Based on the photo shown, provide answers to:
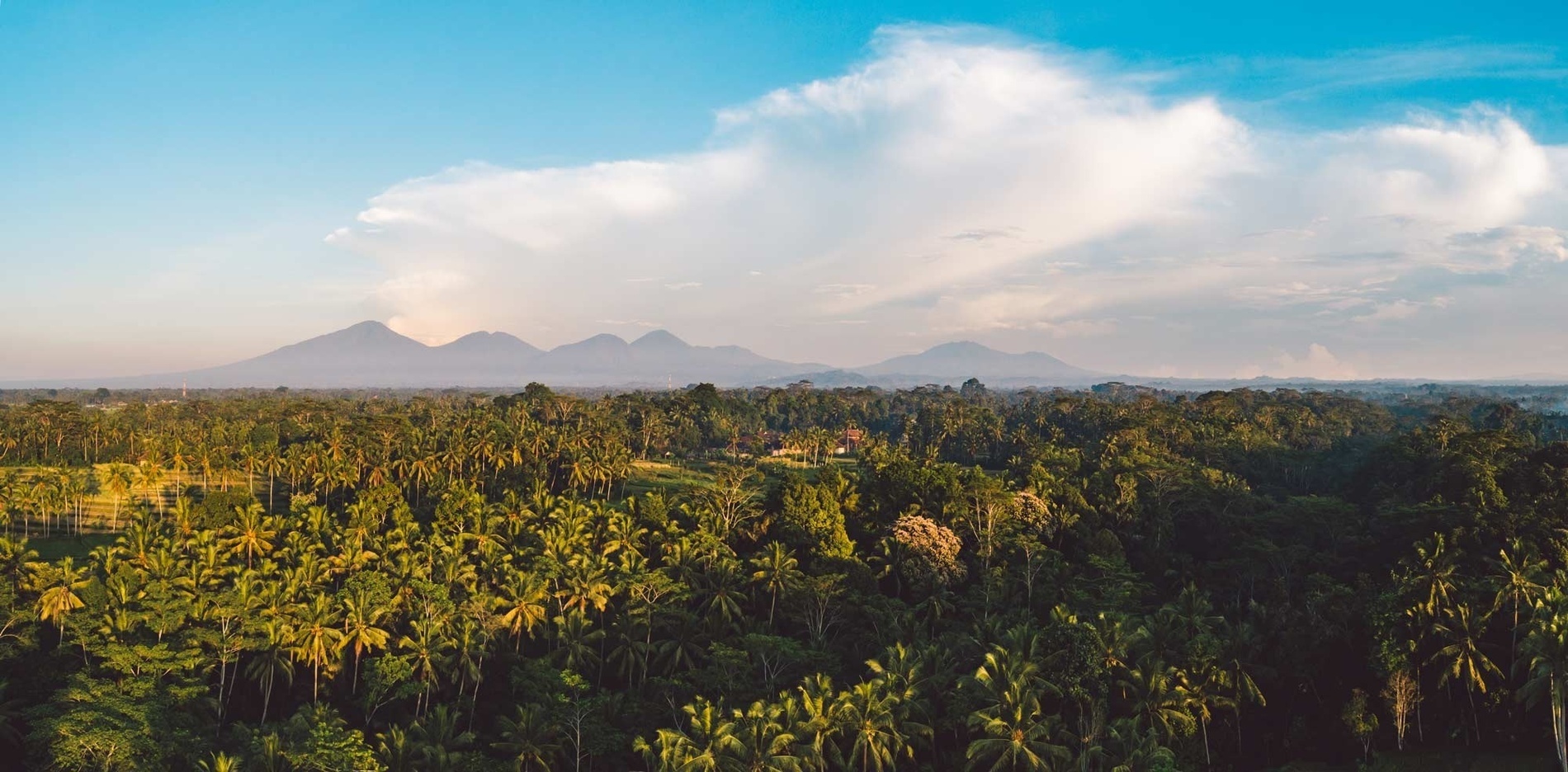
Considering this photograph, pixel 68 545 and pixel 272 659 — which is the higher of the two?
pixel 68 545

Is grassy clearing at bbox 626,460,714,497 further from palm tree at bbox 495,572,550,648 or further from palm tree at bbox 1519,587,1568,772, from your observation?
palm tree at bbox 1519,587,1568,772

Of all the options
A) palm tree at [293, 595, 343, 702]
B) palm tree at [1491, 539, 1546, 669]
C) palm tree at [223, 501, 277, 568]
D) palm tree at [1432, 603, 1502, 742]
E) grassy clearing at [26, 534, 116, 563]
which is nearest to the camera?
palm tree at [1432, 603, 1502, 742]

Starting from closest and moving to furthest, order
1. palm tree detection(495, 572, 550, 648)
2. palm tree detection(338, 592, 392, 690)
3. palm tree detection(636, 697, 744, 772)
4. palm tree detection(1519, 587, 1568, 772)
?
palm tree detection(636, 697, 744, 772), palm tree detection(1519, 587, 1568, 772), palm tree detection(338, 592, 392, 690), palm tree detection(495, 572, 550, 648)

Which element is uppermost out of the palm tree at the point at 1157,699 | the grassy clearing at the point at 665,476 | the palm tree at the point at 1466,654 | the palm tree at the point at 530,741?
the grassy clearing at the point at 665,476

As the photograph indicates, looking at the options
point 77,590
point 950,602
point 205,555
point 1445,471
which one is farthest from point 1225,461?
point 77,590

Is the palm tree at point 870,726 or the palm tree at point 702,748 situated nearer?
the palm tree at point 702,748

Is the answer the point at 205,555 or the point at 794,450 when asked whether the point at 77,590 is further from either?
the point at 794,450

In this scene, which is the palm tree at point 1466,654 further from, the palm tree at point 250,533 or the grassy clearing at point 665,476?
the palm tree at point 250,533

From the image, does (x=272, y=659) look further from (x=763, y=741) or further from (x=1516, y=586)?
(x=1516, y=586)

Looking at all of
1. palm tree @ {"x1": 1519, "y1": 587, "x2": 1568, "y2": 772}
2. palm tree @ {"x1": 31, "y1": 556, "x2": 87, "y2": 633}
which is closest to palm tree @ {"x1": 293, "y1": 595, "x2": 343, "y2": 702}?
palm tree @ {"x1": 31, "y1": 556, "x2": 87, "y2": 633}

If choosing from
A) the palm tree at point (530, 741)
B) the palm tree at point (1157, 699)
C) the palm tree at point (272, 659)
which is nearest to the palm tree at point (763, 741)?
the palm tree at point (530, 741)

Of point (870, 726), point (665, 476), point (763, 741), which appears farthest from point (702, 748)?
point (665, 476)

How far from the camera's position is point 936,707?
114ft

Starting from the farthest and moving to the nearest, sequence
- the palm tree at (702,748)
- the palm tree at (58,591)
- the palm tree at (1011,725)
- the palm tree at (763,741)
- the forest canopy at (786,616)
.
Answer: the palm tree at (58,591) < the forest canopy at (786,616) < the palm tree at (1011,725) < the palm tree at (763,741) < the palm tree at (702,748)
